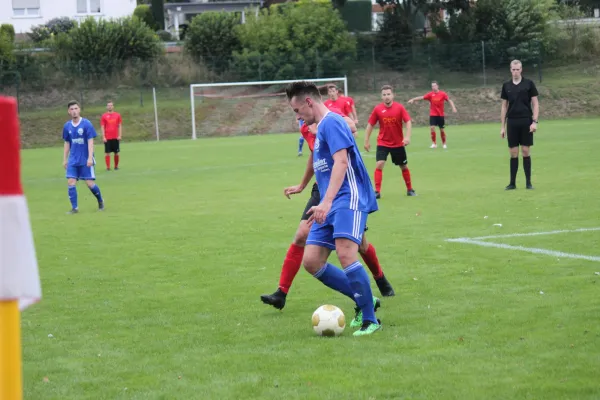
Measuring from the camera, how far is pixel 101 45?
4953cm

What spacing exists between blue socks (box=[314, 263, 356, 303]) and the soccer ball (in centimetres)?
52

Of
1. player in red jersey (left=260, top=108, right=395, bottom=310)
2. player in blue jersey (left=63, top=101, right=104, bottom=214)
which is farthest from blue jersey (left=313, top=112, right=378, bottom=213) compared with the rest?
player in blue jersey (left=63, top=101, right=104, bottom=214)

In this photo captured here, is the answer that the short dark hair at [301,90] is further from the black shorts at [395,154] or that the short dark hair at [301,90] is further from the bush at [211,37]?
the bush at [211,37]

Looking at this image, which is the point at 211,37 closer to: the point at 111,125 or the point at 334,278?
the point at 111,125

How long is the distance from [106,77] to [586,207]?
3916 centimetres

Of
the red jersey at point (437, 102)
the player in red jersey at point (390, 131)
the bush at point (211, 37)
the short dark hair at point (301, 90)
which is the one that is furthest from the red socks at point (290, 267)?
the bush at point (211, 37)

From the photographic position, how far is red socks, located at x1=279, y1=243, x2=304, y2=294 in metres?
7.61

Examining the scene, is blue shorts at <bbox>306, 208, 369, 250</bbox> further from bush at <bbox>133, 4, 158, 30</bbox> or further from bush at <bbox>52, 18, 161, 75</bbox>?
bush at <bbox>133, 4, 158, 30</bbox>

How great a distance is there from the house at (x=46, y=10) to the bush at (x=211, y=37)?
39.2 ft

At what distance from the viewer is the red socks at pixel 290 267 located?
761 centimetres

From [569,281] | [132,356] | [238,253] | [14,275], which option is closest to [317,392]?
[132,356]

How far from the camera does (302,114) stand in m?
6.65

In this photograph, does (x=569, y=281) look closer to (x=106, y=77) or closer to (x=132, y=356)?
(x=132, y=356)

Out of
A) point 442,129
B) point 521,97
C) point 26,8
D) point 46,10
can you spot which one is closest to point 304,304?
point 521,97
